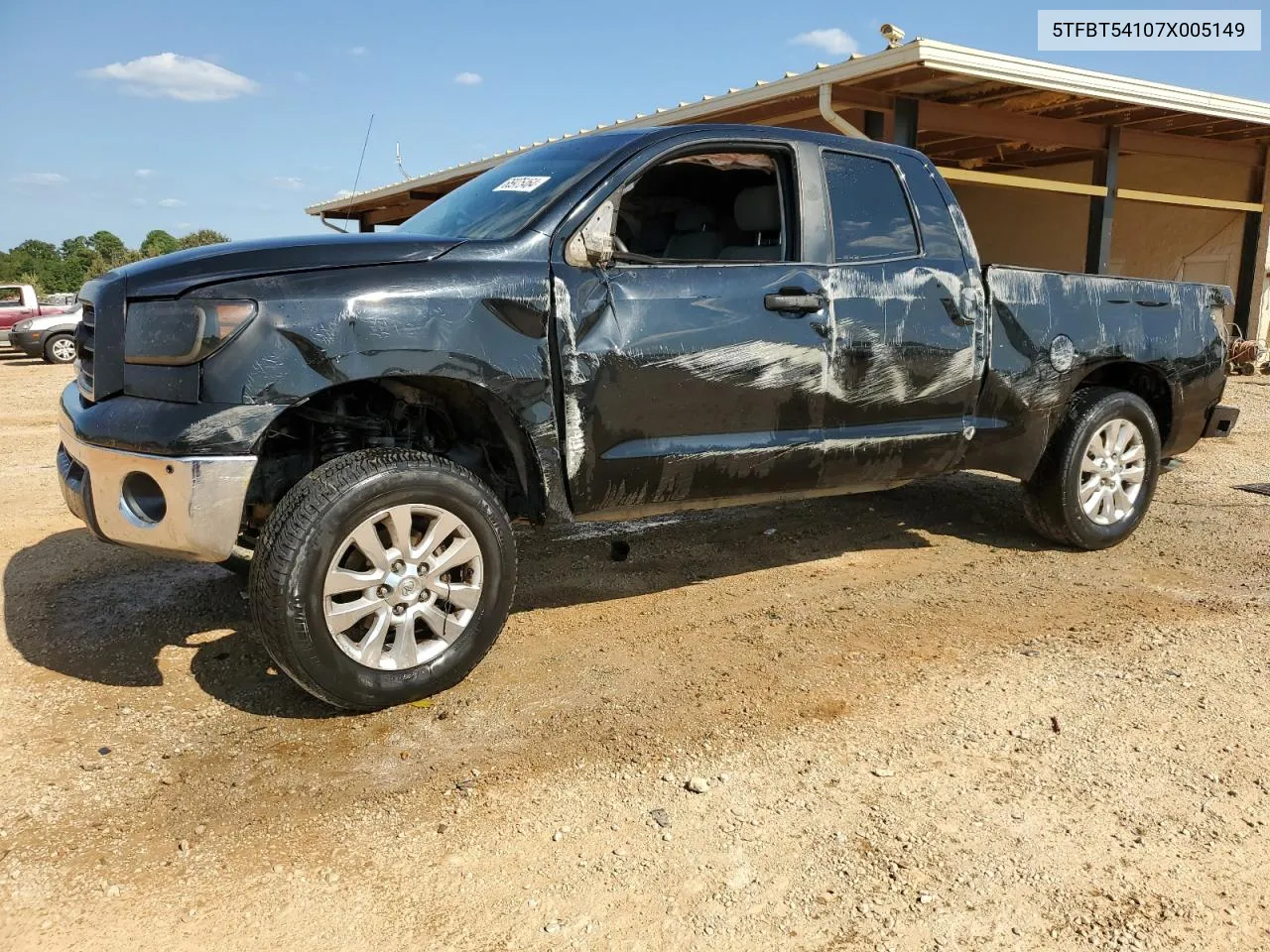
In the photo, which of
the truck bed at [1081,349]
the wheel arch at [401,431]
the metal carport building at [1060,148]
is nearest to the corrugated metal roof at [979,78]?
the metal carport building at [1060,148]

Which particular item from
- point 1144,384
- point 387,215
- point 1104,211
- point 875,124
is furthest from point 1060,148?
point 387,215

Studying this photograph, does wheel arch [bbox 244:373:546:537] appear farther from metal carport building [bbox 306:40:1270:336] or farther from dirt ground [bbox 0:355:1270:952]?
metal carport building [bbox 306:40:1270:336]

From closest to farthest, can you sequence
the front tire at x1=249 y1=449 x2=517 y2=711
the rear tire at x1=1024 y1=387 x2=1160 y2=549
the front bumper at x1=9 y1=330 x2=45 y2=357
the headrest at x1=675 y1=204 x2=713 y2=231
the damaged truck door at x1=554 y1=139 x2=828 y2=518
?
the front tire at x1=249 y1=449 x2=517 y2=711 < the damaged truck door at x1=554 y1=139 x2=828 y2=518 < the headrest at x1=675 y1=204 x2=713 y2=231 < the rear tire at x1=1024 y1=387 x2=1160 y2=549 < the front bumper at x1=9 y1=330 x2=45 y2=357

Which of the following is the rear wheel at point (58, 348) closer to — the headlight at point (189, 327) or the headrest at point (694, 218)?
the headrest at point (694, 218)

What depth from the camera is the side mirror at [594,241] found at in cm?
354

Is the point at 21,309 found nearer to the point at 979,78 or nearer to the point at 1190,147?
the point at 979,78

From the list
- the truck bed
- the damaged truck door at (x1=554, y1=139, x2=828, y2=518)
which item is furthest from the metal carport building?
the damaged truck door at (x1=554, y1=139, x2=828, y2=518)

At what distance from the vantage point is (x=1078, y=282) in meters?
4.93

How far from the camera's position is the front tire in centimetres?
302

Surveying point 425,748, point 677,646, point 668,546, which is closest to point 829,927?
point 425,748

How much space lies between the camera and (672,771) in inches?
115

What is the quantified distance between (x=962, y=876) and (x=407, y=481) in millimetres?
1975

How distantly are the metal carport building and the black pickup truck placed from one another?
17.3 feet

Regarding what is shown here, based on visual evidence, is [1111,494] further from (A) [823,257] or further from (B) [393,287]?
(B) [393,287]
